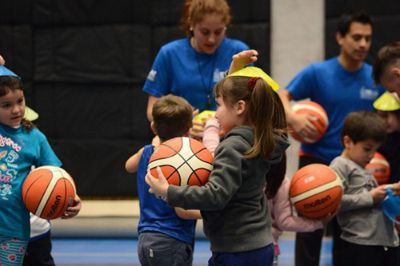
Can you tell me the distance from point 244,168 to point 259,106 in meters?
0.28

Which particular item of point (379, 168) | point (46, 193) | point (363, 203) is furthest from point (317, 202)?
point (46, 193)

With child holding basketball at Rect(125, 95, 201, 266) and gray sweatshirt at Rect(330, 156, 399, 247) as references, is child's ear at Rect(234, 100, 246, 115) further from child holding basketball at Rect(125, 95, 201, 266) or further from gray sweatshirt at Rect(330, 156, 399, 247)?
gray sweatshirt at Rect(330, 156, 399, 247)

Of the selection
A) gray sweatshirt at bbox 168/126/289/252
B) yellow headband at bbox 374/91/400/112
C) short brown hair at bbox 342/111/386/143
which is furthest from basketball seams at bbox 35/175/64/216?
yellow headband at bbox 374/91/400/112

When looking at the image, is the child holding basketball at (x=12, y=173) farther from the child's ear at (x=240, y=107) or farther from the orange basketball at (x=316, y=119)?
the orange basketball at (x=316, y=119)

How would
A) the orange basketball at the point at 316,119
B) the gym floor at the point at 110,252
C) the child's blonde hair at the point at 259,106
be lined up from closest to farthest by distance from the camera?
the child's blonde hair at the point at 259,106 → the orange basketball at the point at 316,119 → the gym floor at the point at 110,252

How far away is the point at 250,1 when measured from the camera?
829cm

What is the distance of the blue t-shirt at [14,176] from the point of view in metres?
3.89

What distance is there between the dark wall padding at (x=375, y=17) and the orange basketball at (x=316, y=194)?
415 cm

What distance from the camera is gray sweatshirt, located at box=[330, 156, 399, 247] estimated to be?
4.39 meters

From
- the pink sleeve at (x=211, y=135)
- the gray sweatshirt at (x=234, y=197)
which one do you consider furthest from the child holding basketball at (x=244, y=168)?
the pink sleeve at (x=211, y=135)

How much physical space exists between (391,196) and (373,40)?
13.2 feet

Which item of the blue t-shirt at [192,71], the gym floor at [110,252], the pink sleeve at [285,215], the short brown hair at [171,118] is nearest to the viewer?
the short brown hair at [171,118]

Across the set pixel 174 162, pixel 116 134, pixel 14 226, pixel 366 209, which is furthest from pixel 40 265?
pixel 116 134

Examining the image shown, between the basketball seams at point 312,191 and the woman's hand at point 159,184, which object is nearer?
the woman's hand at point 159,184
